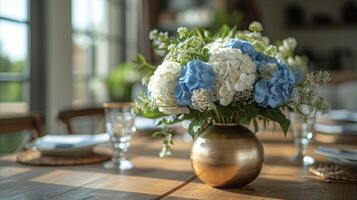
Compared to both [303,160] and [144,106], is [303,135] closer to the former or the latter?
[303,160]

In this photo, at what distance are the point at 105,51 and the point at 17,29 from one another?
1.32 m

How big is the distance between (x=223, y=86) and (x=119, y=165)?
478mm

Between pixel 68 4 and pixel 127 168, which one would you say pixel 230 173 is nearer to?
pixel 127 168

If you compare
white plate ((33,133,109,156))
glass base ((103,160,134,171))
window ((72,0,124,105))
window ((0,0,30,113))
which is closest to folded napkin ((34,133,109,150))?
white plate ((33,133,109,156))

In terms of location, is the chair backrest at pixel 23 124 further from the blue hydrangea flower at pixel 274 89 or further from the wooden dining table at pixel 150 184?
the blue hydrangea flower at pixel 274 89

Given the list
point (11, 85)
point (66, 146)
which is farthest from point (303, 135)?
point (11, 85)

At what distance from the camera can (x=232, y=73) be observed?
97 centimetres

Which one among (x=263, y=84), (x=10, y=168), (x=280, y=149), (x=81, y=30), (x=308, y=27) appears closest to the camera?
(x=263, y=84)

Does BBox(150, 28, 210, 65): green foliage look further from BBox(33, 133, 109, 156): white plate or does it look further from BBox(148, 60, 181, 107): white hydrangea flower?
BBox(33, 133, 109, 156): white plate

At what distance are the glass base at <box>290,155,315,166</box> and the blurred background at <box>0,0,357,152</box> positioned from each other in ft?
1.55

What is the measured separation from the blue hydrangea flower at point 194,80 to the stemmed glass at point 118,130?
332 millimetres

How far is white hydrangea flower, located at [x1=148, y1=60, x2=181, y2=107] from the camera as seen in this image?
1.01 m

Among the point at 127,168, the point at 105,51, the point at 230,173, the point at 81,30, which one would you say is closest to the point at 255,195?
the point at 230,173

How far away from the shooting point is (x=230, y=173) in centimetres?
103
